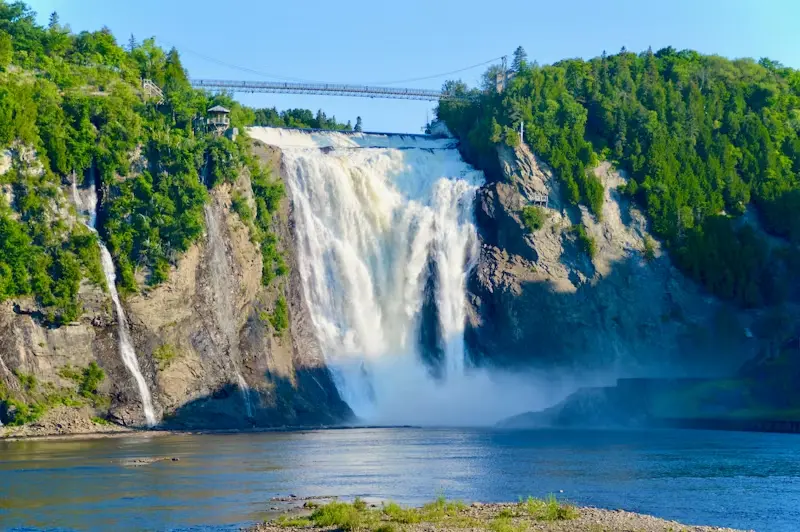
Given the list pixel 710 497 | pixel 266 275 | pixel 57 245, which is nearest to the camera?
pixel 710 497

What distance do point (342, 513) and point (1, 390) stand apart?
52.8 m

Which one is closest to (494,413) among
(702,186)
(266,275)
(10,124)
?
(266,275)

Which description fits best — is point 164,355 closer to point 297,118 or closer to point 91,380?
point 91,380

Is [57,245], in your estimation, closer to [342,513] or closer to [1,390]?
[1,390]

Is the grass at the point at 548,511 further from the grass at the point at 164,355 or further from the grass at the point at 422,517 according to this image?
the grass at the point at 164,355

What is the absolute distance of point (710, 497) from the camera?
5712cm

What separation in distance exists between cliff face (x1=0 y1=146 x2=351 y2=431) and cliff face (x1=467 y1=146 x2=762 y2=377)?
1935 cm

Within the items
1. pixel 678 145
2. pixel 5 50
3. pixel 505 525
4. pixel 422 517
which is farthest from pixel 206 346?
pixel 505 525

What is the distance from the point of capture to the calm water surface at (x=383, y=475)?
52.2m

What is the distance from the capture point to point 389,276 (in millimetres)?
124688

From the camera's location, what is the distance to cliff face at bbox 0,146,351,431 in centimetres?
9762

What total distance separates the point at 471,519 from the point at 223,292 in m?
65.7

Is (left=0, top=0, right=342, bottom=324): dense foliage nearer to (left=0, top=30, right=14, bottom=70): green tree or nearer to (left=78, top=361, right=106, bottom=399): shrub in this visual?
(left=0, top=30, right=14, bottom=70): green tree

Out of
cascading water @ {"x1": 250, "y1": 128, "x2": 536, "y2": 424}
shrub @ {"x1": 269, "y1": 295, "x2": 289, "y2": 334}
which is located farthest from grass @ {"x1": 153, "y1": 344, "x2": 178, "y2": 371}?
cascading water @ {"x1": 250, "y1": 128, "x2": 536, "y2": 424}
